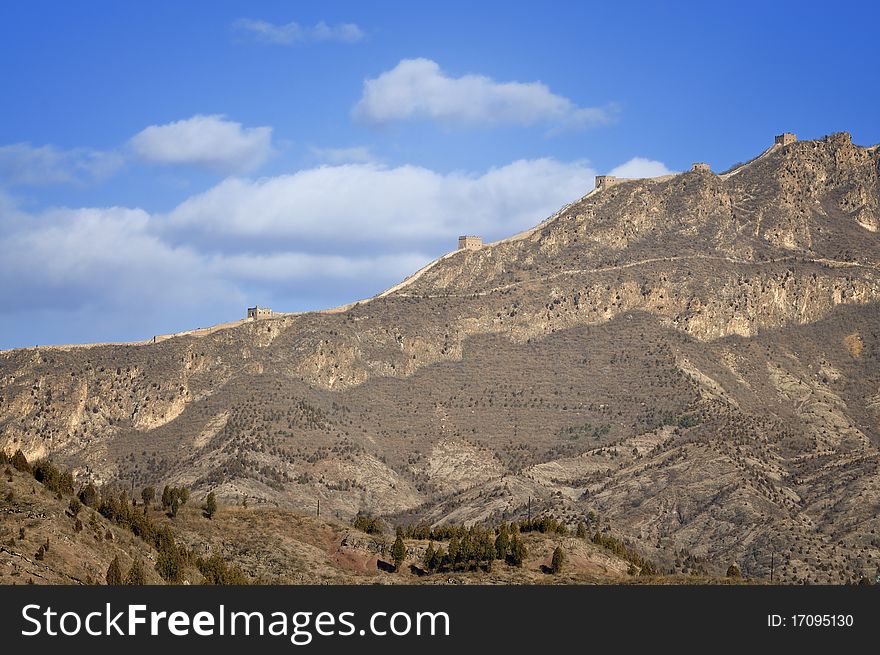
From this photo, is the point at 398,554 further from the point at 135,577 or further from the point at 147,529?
the point at 135,577

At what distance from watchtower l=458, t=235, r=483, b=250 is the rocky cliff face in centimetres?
109

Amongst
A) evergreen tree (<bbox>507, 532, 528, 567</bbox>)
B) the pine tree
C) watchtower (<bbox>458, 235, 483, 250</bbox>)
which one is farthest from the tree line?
watchtower (<bbox>458, 235, 483, 250</bbox>)

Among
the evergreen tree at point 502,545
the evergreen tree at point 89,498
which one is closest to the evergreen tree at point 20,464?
the evergreen tree at point 89,498

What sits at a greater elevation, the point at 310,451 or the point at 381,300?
the point at 381,300

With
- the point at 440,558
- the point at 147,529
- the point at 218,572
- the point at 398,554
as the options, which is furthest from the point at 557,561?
the point at 147,529

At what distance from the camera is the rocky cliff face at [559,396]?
146m

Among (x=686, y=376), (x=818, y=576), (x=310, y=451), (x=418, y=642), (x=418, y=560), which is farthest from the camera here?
(x=686, y=376)

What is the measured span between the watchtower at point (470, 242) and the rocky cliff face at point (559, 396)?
1.09 metres

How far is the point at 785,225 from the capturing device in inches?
7795

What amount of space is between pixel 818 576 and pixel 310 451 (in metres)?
56.6

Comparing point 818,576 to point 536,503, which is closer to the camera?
point 818,576

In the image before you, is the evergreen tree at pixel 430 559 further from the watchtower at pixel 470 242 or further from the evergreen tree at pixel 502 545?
the watchtower at pixel 470 242

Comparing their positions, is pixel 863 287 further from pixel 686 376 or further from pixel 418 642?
pixel 418 642

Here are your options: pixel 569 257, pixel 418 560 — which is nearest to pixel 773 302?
pixel 569 257
